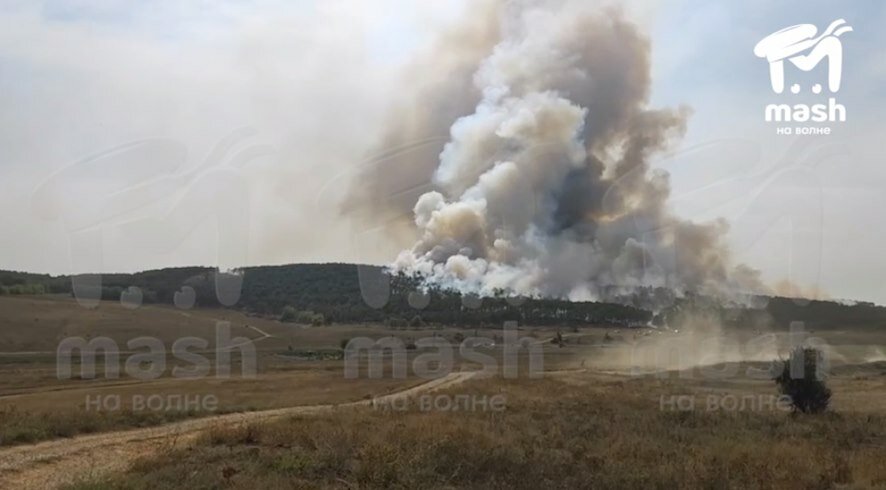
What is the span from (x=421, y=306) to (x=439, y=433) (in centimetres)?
10558

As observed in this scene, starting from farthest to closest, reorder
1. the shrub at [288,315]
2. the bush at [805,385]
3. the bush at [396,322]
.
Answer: the shrub at [288,315]
the bush at [396,322]
the bush at [805,385]

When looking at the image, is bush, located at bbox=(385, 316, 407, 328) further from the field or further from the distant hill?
the field

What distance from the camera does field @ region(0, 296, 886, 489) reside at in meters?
14.9

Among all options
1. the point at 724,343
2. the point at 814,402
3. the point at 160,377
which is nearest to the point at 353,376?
the point at 160,377

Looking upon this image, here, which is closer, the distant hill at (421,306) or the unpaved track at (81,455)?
the unpaved track at (81,455)

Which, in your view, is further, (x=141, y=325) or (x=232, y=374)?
(x=141, y=325)

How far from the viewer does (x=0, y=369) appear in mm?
58875

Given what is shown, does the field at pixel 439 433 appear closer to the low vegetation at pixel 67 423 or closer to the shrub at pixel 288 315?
the low vegetation at pixel 67 423

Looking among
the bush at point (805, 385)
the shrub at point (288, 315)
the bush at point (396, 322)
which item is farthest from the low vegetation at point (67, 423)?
the shrub at point (288, 315)

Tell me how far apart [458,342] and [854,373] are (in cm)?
4406

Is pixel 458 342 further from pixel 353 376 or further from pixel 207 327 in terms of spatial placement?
pixel 353 376

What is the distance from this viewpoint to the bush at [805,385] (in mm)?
32031

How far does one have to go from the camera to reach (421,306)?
125 m

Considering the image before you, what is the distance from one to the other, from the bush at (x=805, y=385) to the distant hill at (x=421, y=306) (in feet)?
243
